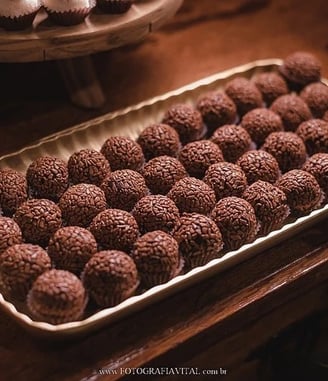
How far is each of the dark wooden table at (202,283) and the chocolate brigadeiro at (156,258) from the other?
4 centimetres

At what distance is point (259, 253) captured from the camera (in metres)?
0.83

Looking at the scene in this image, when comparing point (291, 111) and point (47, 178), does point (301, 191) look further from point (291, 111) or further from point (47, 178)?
point (47, 178)

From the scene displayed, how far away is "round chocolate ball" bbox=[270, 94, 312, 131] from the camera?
98 cm

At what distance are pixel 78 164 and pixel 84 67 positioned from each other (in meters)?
0.26

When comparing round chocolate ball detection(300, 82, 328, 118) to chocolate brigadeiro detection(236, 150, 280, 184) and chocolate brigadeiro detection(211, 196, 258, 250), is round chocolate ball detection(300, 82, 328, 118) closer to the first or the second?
chocolate brigadeiro detection(236, 150, 280, 184)

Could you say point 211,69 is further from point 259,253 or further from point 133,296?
point 133,296

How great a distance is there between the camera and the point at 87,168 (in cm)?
86

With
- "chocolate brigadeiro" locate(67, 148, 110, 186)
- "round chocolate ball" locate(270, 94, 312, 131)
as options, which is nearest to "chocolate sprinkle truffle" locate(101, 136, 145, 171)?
"chocolate brigadeiro" locate(67, 148, 110, 186)

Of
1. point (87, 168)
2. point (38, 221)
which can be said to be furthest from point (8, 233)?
point (87, 168)

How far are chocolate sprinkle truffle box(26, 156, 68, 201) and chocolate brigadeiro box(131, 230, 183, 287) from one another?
0.48 feet

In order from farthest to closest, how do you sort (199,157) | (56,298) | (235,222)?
(199,157)
(235,222)
(56,298)

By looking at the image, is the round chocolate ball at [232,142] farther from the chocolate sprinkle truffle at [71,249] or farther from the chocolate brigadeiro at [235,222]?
the chocolate sprinkle truffle at [71,249]

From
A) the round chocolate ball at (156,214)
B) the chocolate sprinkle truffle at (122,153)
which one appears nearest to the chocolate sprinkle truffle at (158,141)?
the chocolate sprinkle truffle at (122,153)

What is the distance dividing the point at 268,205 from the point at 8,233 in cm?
30
